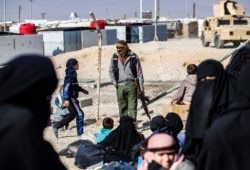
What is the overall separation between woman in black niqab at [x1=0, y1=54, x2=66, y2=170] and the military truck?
2400cm

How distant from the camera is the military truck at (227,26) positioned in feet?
85.3

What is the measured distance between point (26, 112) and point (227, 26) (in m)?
25.1

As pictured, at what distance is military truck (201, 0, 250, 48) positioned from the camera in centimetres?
2600

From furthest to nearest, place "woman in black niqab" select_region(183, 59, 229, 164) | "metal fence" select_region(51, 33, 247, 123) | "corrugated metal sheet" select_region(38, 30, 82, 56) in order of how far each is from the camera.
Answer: "corrugated metal sheet" select_region(38, 30, 82, 56)
"metal fence" select_region(51, 33, 247, 123)
"woman in black niqab" select_region(183, 59, 229, 164)

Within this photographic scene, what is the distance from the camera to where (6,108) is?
7.23 feet

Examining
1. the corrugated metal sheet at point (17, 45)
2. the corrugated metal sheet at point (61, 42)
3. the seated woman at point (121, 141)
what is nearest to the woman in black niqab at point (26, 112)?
the seated woman at point (121, 141)

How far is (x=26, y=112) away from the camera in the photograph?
2.16 metres

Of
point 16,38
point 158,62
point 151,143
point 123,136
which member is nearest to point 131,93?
point 123,136

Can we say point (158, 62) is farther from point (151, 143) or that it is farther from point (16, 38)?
point (151, 143)

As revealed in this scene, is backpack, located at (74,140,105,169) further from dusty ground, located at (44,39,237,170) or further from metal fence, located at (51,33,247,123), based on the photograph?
metal fence, located at (51,33,247,123)

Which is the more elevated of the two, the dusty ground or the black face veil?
the black face veil

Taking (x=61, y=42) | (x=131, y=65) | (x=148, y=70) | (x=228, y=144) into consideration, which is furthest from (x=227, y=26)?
(x=228, y=144)

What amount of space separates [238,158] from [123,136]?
11.2ft

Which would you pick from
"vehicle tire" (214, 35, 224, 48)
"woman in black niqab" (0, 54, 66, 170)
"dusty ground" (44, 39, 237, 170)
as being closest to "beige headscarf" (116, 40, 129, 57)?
"dusty ground" (44, 39, 237, 170)
